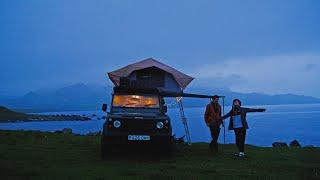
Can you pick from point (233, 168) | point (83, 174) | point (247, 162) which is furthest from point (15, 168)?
point (247, 162)

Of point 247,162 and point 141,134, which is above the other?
point 141,134

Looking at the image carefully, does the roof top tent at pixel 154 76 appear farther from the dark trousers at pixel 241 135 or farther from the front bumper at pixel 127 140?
the front bumper at pixel 127 140

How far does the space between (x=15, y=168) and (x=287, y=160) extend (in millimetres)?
8228

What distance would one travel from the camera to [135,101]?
536 inches

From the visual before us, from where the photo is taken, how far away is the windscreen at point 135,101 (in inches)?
533

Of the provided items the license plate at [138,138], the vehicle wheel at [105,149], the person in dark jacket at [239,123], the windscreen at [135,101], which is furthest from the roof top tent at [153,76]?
the license plate at [138,138]

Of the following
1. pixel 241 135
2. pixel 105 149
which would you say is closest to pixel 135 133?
pixel 105 149

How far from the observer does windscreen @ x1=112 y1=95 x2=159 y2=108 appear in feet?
44.4

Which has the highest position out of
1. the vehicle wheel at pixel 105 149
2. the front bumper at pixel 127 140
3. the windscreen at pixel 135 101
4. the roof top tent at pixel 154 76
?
the roof top tent at pixel 154 76

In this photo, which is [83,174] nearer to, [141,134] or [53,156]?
[141,134]

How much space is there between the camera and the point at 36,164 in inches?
419

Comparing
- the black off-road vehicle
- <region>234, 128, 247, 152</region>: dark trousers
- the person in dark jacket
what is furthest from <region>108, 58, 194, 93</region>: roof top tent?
the black off-road vehicle

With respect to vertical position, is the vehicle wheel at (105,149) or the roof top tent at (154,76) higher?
the roof top tent at (154,76)

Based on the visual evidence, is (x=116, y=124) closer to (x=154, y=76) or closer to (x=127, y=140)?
(x=127, y=140)
